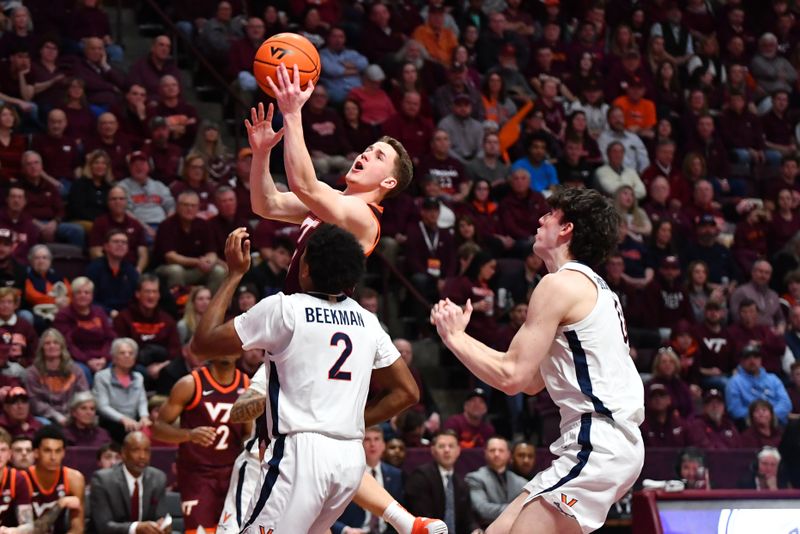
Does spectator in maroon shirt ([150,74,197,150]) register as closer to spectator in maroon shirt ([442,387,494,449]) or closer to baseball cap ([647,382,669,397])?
spectator in maroon shirt ([442,387,494,449])

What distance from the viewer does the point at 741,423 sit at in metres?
14.1

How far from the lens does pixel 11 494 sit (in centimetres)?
946

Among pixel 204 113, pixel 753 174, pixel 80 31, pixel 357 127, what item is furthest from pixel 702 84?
pixel 80 31

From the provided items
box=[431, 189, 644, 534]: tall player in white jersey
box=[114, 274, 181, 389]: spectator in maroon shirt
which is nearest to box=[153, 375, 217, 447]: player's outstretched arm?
box=[431, 189, 644, 534]: tall player in white jersey

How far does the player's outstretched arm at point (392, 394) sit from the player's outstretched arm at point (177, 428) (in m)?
2.26

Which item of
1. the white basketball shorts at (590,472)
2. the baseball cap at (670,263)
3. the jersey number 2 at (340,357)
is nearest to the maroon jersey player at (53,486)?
the jersey number 2 at (340,357)

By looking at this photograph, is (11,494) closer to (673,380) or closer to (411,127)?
(673,380)

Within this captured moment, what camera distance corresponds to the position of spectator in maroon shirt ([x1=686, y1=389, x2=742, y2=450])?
13.4 m

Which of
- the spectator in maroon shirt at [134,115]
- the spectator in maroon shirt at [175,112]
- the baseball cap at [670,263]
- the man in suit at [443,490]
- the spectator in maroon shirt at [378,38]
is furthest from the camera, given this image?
the spectator in maroon shirt at [378,38]

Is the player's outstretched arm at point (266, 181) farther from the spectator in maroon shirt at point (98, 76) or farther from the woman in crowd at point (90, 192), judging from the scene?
the spectator in maroon shirt at point (98, 76)

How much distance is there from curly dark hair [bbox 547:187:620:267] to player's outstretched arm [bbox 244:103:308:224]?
1.64m

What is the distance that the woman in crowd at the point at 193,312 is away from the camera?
12.1 m

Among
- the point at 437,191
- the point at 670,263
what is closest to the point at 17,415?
the point at 437,191

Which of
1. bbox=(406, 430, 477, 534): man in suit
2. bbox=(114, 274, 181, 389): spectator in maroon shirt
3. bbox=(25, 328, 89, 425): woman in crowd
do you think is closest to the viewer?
bbox=(406, 430, 477, 534): man in suit
